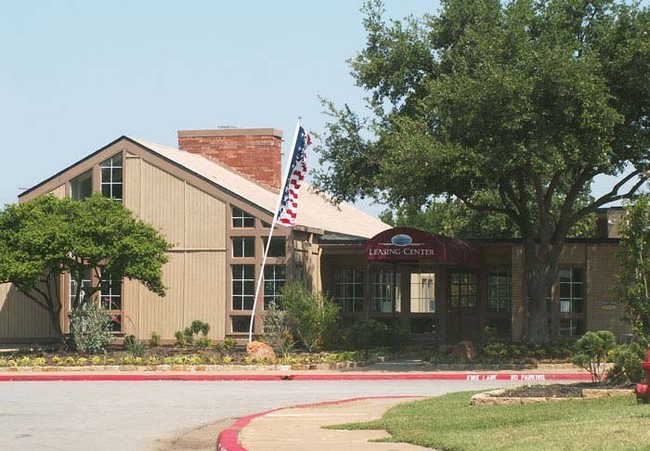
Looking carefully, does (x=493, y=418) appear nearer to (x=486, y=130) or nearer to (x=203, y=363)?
(x=486, y=130)

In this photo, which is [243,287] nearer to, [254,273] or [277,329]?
[254,273]

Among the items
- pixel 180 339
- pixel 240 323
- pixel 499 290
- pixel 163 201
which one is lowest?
pixel 180 339

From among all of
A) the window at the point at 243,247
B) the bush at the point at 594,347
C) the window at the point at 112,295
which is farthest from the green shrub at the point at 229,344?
the bush at the point at 594,347

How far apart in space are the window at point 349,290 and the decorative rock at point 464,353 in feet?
29.8

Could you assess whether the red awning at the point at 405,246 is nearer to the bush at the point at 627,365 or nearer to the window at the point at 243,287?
the window at the point at 243,287

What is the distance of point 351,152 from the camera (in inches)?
1346

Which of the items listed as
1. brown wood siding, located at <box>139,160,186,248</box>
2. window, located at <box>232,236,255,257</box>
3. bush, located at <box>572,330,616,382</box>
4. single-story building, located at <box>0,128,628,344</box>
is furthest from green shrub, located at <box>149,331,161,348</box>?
bush, located at <box>572,330,616,382</box>

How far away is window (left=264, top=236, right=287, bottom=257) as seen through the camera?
120ft

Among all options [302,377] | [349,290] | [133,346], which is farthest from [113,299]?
[302,377]

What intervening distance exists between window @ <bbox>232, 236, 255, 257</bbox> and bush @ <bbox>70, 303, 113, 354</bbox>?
492 cm

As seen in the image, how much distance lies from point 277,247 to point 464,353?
821 centimetres

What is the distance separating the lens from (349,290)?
132 feet

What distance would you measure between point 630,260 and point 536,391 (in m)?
3.54

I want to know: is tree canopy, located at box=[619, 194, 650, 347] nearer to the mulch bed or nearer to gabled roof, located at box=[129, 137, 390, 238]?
the mulch bed
